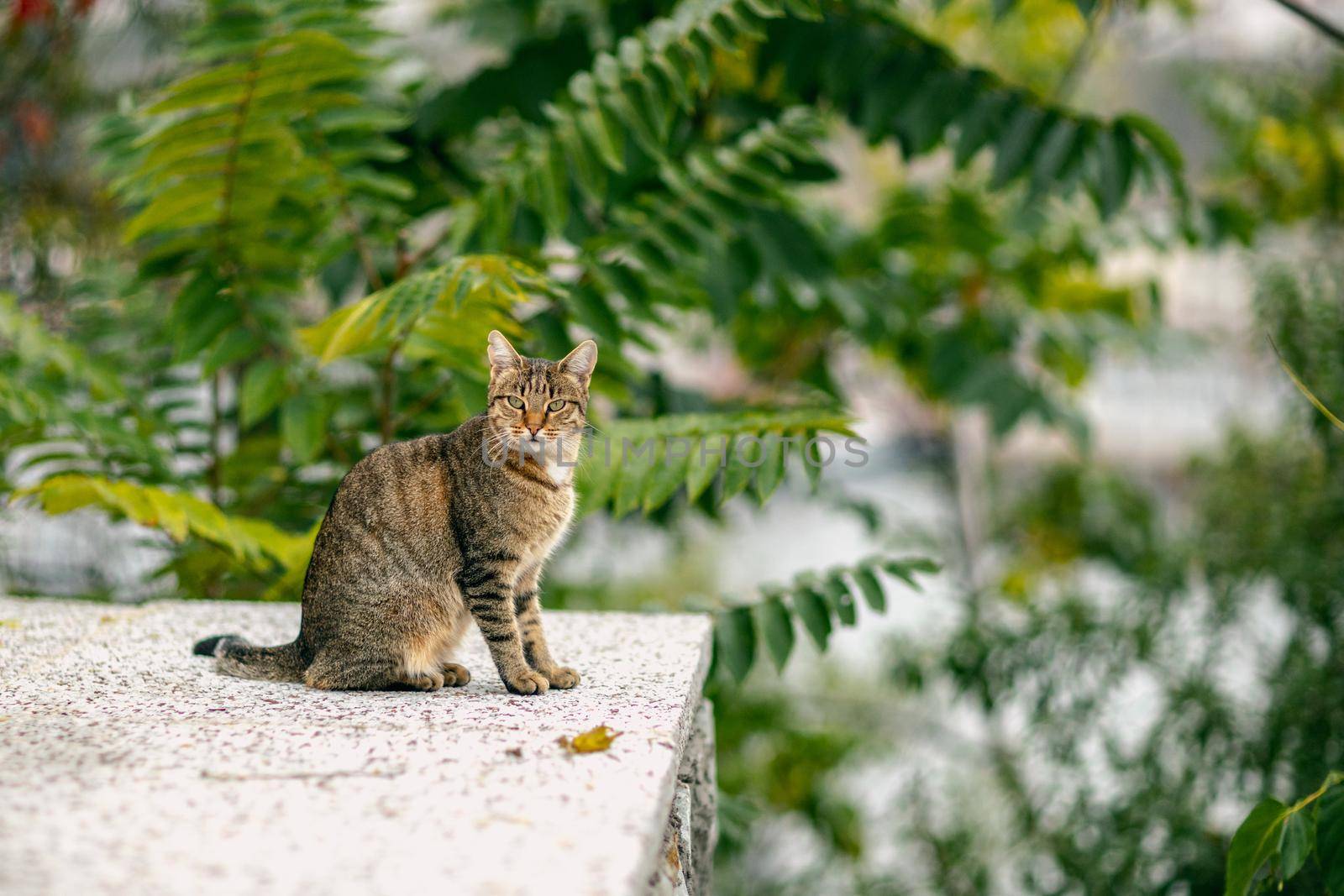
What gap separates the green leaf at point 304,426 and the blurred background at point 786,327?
0.5 inches

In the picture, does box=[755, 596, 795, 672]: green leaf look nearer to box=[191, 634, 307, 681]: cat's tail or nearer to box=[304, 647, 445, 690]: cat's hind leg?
box=[304, 647, 445, 690]: cat's hind leg

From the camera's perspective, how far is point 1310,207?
4.07 metres

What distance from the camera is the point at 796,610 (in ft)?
8.30

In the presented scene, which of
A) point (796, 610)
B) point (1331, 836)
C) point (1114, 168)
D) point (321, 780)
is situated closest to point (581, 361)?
point (321, 780)

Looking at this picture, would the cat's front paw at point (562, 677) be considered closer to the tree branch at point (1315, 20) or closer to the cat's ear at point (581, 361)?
the cat's ear at point (581, 361)

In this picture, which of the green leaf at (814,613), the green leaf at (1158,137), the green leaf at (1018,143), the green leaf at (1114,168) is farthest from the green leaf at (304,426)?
the green leaf at (1158,137)

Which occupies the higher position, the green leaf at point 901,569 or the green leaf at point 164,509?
the green leaf at point 901,569

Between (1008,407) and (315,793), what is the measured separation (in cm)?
265

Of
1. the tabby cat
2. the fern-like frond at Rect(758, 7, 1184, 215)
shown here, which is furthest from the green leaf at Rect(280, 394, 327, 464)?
the fern-like frond at Rect(758, 7, 1184, 215)

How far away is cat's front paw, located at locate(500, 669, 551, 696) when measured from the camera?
195cm

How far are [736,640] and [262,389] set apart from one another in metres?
1.36

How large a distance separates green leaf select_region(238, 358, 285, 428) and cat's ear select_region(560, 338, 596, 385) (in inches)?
47.5

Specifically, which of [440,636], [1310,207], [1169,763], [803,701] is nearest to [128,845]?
[440,636]

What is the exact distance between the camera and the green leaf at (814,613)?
8.18ft
